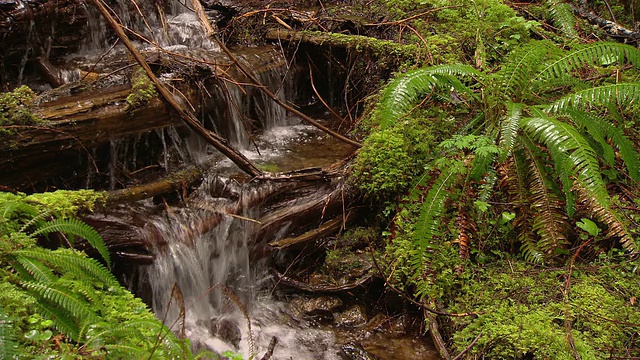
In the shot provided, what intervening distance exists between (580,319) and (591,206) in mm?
870

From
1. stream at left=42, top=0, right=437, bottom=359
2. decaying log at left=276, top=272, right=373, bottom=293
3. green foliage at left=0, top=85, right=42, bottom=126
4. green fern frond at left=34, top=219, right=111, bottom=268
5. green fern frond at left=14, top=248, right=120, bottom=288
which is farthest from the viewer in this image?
decaying log at left=276, top=272, right=373, bottom=293

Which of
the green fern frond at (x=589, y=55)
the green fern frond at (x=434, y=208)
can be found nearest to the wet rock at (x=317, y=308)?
the green fern frond at (x=434, y=208)

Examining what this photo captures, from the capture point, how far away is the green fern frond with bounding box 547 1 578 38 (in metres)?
5.61

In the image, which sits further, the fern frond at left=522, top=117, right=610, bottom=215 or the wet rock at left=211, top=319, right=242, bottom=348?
the wet rock at left=211, top=319, right=242, bottom=348

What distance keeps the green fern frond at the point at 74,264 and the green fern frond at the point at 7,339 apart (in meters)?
0.49

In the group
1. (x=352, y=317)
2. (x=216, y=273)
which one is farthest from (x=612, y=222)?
(x=216, y=273)

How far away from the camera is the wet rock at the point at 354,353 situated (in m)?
3.63

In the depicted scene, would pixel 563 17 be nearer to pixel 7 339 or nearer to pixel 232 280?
pixel 232 280

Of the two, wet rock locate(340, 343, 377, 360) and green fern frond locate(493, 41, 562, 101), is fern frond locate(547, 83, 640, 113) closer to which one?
green fern frond locate(493, 41, 562, 101)

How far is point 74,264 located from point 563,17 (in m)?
5.85

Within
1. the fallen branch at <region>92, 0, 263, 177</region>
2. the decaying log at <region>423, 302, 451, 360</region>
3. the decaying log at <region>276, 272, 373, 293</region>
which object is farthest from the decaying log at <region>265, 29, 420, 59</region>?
the decaying log at <region>423, 302, 451, 360</region>

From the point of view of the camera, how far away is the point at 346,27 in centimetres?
640

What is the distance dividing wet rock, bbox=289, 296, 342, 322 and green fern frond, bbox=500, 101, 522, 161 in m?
1.82

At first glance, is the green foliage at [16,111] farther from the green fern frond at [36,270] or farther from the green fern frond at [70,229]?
the green fern frond at [36,270]
